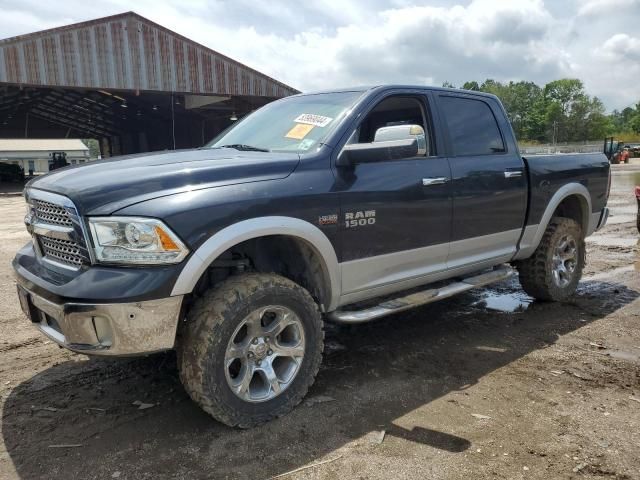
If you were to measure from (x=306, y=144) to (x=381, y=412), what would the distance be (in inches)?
71.7

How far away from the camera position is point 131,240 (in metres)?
2.64

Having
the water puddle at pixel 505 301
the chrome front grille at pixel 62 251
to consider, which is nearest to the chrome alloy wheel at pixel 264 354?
the chrome front grille at pixel 62 251

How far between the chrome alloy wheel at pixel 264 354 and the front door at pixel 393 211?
0.54 m

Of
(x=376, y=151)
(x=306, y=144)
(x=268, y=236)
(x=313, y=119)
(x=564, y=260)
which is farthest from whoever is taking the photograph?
(x=564, y=260)

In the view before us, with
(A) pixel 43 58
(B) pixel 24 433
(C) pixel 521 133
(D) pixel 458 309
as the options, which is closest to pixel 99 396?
(B) pixel 24 433

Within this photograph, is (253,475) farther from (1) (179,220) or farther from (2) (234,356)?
(1) (179,220)

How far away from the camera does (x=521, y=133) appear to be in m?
118

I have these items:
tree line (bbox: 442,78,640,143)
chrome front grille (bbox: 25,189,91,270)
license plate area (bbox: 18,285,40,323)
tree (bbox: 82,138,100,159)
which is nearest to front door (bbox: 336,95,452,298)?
chrome front grille (bbox: 25,189,91,270)

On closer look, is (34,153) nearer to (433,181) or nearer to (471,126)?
(471,126)

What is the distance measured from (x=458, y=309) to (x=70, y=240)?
3.96 m

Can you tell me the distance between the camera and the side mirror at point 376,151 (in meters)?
3.31

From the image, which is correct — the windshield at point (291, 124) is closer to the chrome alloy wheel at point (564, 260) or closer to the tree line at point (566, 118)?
the chrome alloy wheel at point (564, 260)

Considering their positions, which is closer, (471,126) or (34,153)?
(471,126)

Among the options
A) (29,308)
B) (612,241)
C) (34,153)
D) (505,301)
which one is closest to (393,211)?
(29,308)
